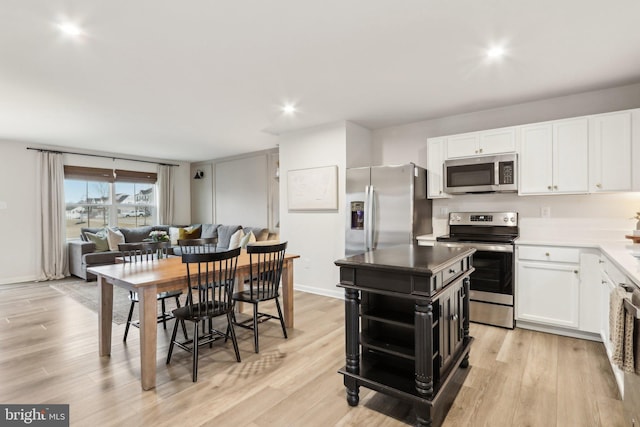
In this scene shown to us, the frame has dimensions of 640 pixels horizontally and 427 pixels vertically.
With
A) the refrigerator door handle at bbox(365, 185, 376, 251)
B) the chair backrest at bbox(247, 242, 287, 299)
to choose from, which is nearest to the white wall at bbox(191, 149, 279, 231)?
the refrigerator door handle at bbox(365, 185, 376, 251)

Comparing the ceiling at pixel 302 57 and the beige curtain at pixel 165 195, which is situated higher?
the ceiling at pixel 302 57

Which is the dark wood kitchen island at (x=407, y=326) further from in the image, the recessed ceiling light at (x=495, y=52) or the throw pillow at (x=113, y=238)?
the throw pillow at (x=113, y=238)

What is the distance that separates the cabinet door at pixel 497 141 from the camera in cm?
352

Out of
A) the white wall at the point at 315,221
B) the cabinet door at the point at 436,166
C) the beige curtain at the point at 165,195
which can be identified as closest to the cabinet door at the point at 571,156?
the cabinet door at the point at 436,166

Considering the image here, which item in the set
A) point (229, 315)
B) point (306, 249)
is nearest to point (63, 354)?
point (229, 315)

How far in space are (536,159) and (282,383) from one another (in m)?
3.23

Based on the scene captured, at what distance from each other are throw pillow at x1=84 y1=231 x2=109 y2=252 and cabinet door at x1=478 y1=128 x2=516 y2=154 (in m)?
6.32

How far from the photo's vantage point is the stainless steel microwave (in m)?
3.50

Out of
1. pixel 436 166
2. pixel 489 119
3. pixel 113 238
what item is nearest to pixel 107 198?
pixel 113 238

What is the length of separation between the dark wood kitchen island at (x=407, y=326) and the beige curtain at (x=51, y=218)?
20.4 ft

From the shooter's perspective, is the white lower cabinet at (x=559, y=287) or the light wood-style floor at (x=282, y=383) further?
the white lower cabinet at (x=559, y=287)

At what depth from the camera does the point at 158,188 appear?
7648 mm

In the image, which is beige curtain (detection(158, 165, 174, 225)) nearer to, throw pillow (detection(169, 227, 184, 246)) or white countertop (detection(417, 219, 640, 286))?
throw pillow (detection(169, 227, 184, 246))

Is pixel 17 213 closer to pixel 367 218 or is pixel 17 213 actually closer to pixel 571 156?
pixel 367 218
